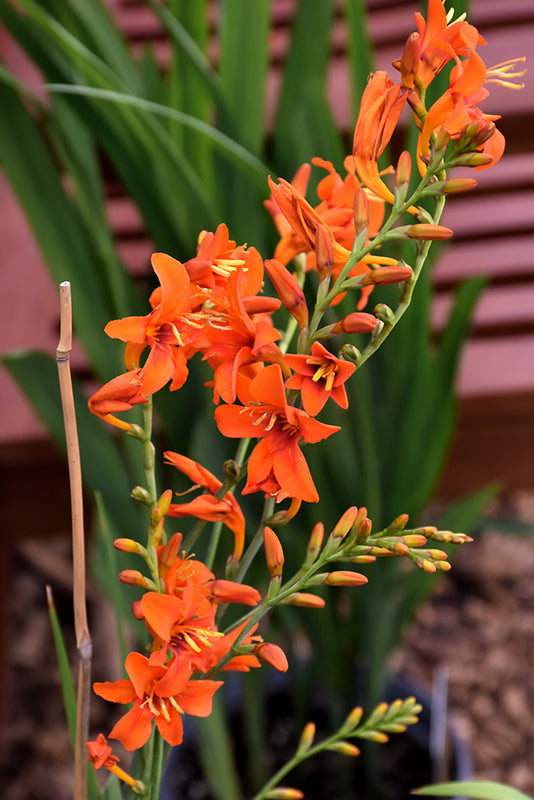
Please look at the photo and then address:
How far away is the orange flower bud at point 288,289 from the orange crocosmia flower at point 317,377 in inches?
0.8

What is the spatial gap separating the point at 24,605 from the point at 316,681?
0.78 m

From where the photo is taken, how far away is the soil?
1088 millimetres

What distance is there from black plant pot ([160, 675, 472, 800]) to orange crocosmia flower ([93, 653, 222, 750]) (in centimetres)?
55

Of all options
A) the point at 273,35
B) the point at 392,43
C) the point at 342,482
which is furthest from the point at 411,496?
the point at 273,35

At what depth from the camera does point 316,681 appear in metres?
0.82

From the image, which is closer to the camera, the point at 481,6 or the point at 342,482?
the point at 342,482

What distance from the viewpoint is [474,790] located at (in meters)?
0.31

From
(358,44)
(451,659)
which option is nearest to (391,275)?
(358,44)

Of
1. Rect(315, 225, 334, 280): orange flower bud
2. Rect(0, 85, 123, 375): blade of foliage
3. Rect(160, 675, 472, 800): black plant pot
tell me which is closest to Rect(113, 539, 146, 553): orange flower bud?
Rect(315, 225, 334, 280): orange flower bud

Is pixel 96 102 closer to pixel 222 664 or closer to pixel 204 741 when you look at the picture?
pixel 222 664

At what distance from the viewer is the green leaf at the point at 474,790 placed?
0.99ft

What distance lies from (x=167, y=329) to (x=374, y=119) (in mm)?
95

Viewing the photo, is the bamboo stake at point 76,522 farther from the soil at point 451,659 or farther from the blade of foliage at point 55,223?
the soil at point 451,659

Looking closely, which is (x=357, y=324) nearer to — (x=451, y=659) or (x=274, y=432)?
(x=274, y=432)
